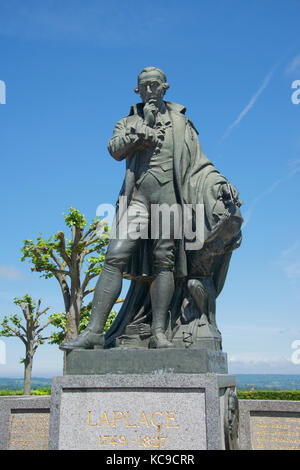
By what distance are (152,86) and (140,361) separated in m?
3.63

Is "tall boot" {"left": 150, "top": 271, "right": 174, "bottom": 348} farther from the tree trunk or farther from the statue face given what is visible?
the tree trunk

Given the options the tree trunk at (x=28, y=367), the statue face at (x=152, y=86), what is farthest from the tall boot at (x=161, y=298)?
the tree trunk at (x=28, y=367)

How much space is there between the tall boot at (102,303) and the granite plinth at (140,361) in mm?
225

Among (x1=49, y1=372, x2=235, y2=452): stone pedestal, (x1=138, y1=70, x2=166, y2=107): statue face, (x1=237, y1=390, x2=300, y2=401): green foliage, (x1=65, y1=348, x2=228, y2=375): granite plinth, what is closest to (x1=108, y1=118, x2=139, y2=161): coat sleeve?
(x1=138, y1=70, x2=166, y2=107): statue face

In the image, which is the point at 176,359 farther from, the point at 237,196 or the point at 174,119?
the point at 174,119

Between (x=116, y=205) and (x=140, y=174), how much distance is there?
1.74ft

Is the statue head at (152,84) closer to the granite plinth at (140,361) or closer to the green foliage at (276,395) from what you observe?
the granite plinth at (140,361)

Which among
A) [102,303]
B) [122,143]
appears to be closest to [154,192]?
[122,143]

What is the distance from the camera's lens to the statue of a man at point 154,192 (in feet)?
17.9

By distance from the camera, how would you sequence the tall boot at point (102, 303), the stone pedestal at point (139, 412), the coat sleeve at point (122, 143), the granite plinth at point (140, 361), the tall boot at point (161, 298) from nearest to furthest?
the stone pedestal at point (139, 412), the granite plinth at point (140, 361), the tall boot at point (102, 303), the tall boot at point (161, 298), the coat sleeve at point (122, 143)

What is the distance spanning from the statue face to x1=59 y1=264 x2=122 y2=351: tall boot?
240 cm

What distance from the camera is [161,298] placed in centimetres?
552

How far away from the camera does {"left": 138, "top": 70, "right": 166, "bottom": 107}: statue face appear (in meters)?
5.98

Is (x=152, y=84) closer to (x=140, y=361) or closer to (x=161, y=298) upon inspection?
(x=161, y=298)
